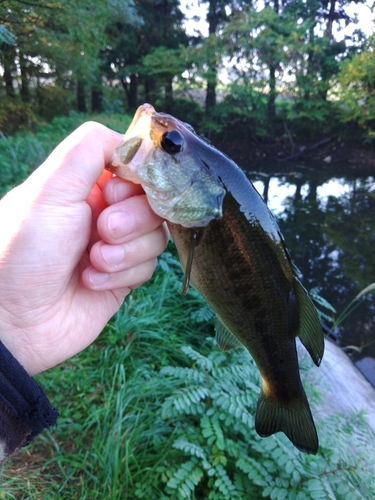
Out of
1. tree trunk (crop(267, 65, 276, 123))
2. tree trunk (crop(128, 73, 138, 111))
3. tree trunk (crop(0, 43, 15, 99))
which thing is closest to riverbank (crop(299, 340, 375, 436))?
tree trunk (crop(0, 43, 15, 99))

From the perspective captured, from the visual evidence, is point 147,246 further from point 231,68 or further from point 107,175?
point 231,68

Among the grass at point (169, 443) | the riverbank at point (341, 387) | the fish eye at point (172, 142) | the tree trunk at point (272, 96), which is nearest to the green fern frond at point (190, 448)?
the grass at point (169, 443)

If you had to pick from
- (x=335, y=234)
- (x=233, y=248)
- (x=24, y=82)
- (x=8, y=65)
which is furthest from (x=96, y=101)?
(x=233, y=248)

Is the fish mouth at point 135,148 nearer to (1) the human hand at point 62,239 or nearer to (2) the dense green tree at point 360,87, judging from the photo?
(1) the human hand at point 62,239

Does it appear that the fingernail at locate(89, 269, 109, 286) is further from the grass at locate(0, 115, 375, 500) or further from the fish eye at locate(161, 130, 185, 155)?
the grass at locate(0, 115, 375, 500)

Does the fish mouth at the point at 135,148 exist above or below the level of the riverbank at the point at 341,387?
above

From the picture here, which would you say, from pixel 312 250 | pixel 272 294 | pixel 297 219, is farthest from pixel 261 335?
pixel 297 219
